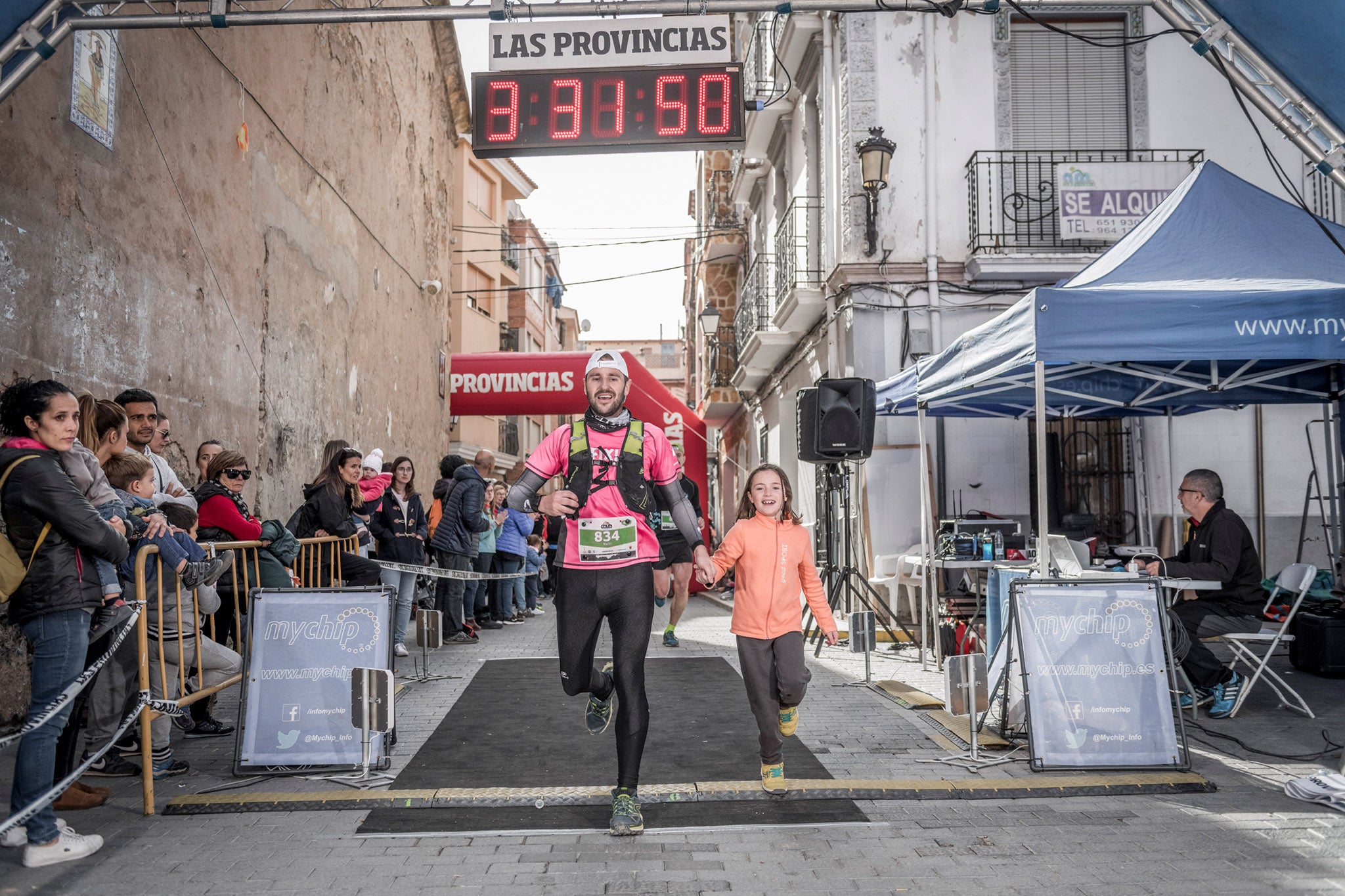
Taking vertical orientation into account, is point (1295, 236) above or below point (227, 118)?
below

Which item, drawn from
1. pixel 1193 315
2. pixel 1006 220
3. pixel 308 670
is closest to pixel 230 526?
pixel 308 670

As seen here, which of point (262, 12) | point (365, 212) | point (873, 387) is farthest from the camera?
point (365, 212)

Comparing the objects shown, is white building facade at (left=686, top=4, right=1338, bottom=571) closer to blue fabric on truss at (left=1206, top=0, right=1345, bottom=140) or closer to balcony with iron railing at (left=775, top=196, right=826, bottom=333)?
balcony with iron railing at (left=775, top=196, right=826, bottom=333)

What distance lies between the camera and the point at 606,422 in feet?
15.3

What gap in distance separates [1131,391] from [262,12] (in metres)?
8.04

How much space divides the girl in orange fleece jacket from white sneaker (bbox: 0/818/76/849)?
9.49 feet

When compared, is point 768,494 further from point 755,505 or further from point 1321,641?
point 1321,641

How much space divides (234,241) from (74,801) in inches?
262

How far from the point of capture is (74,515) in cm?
411

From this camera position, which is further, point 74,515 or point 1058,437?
point 1058,437

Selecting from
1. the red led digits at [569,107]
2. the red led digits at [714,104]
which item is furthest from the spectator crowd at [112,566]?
the red led digits at [714,104]

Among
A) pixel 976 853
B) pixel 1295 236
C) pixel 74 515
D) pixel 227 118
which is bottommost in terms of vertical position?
pixel 976 853

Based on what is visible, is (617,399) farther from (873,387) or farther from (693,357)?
(693,357)

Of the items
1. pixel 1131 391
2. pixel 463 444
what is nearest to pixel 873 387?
pixel 1131 391
